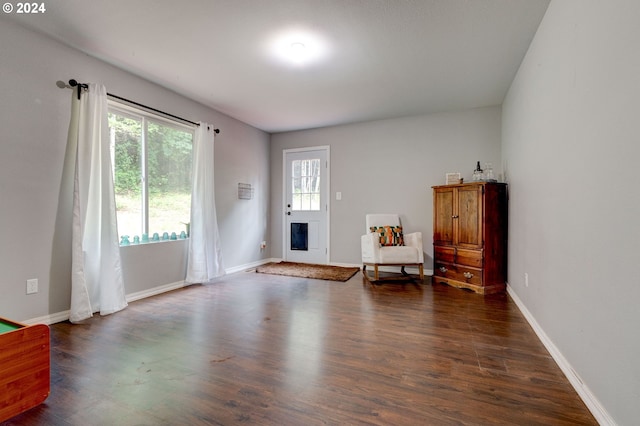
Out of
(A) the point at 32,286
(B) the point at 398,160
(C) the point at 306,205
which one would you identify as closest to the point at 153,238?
(A) the point at 32,286

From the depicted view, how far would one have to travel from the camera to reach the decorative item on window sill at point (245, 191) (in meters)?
4.86

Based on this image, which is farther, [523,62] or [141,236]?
[141,236]

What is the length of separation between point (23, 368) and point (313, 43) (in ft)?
9.60

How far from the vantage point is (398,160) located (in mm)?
4754

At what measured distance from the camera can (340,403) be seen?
4.90ft

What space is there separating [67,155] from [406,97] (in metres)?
3.77

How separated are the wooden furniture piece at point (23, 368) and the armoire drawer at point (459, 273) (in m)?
3.83

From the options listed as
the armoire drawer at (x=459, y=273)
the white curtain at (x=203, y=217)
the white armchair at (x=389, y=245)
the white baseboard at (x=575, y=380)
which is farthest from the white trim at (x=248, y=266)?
the white baseboard at (x=575, y=380)

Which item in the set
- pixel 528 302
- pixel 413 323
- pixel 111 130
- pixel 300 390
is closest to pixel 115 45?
pixel 111 130

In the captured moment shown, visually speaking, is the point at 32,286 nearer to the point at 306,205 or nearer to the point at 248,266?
the point at 248,266

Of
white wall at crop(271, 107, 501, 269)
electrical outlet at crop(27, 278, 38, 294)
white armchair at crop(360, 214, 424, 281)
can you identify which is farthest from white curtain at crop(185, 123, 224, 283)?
white armchair at crop(360, 214, 424, 281)

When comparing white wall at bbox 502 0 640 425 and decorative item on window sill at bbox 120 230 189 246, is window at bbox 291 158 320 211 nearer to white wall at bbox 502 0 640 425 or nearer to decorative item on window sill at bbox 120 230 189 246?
decorative item on window sill at bbox 120 230 189 246

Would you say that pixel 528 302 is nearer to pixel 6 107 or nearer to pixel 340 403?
pixel 340 403

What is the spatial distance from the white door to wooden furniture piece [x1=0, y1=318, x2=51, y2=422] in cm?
403
